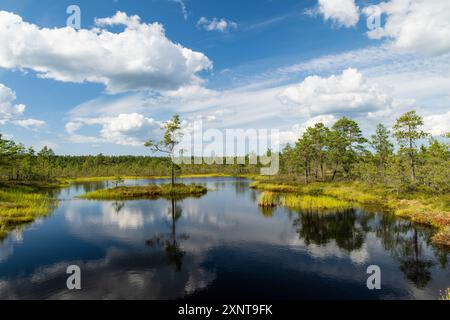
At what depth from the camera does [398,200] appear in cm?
4556

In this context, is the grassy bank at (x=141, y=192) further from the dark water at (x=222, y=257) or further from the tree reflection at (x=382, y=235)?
the tree reflection at (x=382, y=235)

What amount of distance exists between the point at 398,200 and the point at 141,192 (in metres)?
50.7

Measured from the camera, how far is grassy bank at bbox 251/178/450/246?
3179cm

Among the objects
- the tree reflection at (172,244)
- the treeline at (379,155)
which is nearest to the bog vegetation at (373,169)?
the treeline at (379,155)

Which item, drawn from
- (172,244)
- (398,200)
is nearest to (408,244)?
(398,200)

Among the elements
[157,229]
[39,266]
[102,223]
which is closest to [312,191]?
[157,229]

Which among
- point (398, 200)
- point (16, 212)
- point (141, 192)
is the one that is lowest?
point (398, 200)

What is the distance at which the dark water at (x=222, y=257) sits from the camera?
16844 mm

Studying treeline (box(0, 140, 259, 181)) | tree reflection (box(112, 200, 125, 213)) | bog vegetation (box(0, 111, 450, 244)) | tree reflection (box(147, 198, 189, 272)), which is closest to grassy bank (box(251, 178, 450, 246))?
bog vegetation (box(0, 111, 450, 244))

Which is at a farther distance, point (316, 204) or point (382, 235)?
point (316, 204)

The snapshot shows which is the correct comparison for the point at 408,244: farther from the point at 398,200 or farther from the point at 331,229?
the point at 398,200

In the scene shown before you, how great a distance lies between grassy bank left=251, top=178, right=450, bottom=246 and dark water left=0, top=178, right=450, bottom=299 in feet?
7.46
